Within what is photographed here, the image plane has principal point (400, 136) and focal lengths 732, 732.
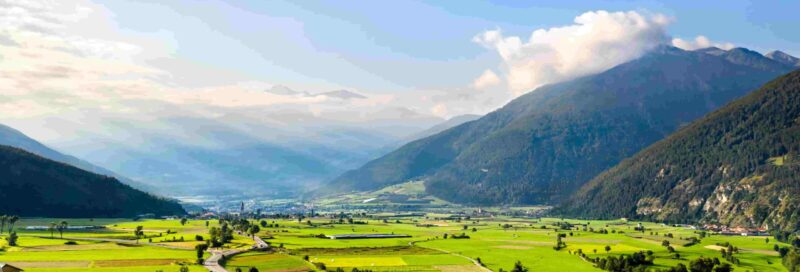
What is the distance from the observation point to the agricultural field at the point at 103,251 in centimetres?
12812

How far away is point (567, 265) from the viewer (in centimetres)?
13938

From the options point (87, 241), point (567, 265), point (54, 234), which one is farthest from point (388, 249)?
point (54, 234)

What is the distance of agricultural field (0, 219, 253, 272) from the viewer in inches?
5044

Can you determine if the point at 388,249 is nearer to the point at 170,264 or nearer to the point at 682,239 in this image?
the point at 170,264

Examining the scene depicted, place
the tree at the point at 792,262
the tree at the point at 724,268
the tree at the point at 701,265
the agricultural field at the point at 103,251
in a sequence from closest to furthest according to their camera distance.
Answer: the tree at the point at 724,268
the agricultural field at the point at 103,251
the tree at the point at 701,265
the tree at the point at 792,262

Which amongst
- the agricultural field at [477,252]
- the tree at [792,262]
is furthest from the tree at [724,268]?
the tree at [792,262]

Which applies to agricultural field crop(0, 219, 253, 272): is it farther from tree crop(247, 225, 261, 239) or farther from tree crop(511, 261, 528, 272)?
tree crop(511, 261, 528, 272)

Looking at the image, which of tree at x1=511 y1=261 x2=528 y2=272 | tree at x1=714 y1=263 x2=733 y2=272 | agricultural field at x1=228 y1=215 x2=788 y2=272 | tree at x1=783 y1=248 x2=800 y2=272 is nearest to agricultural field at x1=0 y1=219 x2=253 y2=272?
agricultural field at x1=228 y1=215 x2=788 y2=272

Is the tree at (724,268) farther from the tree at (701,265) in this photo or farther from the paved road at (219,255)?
the paved road at (219,255)

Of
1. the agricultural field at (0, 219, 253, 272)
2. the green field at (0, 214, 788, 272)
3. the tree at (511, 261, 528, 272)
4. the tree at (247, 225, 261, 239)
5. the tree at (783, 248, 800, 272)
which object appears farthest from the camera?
the tree at (247, 225, 261, 239)

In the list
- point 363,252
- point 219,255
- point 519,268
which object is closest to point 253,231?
point 363,252

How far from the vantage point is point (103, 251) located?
151 metres

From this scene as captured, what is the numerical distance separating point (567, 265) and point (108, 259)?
87.0 m

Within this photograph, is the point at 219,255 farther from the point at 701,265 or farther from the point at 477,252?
the point at 701,265
